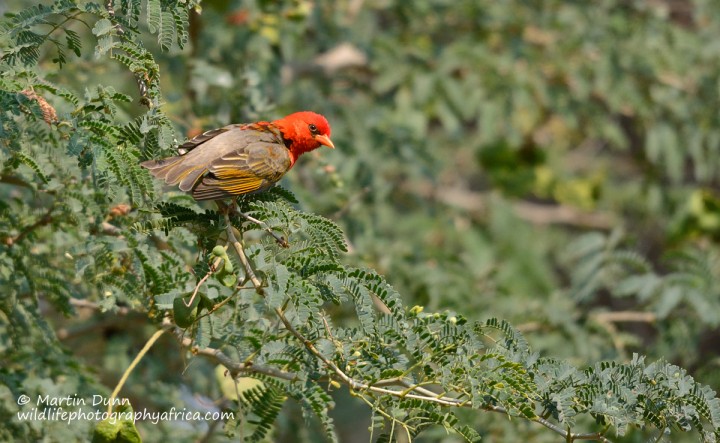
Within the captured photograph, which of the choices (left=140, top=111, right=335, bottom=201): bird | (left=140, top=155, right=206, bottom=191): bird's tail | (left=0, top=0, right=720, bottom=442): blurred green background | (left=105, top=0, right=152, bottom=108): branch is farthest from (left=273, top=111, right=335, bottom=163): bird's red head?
(left=105, top=0, right=152, bottom=108): branch

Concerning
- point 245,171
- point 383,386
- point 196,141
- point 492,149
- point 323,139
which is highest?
point 196,141

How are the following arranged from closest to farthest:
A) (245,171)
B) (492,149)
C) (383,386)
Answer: (383,386)
(245,171)
(492,149)

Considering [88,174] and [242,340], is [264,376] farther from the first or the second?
[88,174]

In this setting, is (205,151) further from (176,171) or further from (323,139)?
(323,139)

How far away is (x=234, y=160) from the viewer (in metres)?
→ 3.52

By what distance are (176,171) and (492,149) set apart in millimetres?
4928

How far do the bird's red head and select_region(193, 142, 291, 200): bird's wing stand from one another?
0.89 ft

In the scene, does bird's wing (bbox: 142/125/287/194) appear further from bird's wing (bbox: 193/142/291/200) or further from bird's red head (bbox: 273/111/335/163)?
bird's red head (bbox: 273/111/335/163)

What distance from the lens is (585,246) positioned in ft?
19.2

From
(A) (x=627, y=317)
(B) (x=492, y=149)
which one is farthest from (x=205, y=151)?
(B) (x=492, y=149)

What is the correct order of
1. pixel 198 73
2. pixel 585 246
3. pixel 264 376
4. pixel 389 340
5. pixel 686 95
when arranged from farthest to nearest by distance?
pixel 686 95, pixel 585 246, pixel 198 73, pixel 264 376, pixel 389 340

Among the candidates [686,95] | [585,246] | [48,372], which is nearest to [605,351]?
[585,246]

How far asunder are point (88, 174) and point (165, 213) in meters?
0.51

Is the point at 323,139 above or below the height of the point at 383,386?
above
